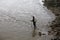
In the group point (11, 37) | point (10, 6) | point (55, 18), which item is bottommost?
point (11, 37)

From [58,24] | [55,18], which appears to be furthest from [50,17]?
[58,24]

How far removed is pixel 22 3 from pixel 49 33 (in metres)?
3.48

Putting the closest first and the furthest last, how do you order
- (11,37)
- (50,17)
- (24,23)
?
(11,37) → (24,23) → (50,17)

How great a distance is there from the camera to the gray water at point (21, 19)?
4239 mm

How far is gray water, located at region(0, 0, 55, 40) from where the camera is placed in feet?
13.9

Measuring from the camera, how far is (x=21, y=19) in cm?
529

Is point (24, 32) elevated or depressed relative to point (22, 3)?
depressed

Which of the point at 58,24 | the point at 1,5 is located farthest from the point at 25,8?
the point at 58,24

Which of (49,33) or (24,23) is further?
(24,23)

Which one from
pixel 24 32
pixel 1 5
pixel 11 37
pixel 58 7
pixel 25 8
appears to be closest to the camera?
pixel 11 37

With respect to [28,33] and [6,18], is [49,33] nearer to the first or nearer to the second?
[28,33]

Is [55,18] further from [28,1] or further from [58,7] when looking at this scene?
[28,1]

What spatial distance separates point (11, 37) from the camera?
13.5 feet

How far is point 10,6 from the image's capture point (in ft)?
23.0
